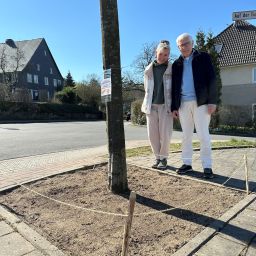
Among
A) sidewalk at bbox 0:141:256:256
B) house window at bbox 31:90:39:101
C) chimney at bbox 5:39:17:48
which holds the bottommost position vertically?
sidewalk at bbox 0:141:256:256

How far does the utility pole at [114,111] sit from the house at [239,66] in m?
26.6

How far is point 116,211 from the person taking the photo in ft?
13.0

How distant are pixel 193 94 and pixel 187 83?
198 mm

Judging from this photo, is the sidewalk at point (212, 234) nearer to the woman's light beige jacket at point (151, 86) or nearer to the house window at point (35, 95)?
the woman's light beige jacket at point (151, 86)

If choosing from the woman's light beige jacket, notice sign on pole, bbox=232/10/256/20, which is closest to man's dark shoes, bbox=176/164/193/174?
the woman's light beige jacket

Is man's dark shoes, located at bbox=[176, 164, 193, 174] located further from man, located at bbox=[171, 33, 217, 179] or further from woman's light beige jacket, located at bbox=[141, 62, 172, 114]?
woman's light beige jacket, located at bbox=[141, 62, 172, 114]

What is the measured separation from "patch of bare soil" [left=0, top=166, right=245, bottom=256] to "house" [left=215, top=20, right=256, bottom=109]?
26.3 m

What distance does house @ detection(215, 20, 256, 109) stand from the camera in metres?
29.8

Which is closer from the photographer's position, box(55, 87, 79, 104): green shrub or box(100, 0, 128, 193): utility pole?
box(100, 0, 128, 193): utility pole

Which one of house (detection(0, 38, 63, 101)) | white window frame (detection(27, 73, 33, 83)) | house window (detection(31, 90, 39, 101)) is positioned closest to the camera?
house (detection(0, 38, 63, 101))

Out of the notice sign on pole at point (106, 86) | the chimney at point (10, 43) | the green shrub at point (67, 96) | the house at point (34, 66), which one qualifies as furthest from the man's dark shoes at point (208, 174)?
the chimney at point (10, 43)

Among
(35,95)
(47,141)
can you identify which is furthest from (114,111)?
(35,95)

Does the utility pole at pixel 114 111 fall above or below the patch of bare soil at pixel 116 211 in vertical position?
above

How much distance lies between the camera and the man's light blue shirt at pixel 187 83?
5.42 meters
